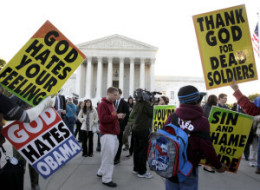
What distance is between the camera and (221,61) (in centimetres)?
308

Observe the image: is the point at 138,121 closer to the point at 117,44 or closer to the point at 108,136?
the point at 108,136

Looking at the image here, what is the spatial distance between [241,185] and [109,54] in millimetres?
38639

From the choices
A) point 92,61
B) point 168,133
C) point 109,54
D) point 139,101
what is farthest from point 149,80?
point 168,133

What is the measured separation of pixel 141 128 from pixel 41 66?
103 inches

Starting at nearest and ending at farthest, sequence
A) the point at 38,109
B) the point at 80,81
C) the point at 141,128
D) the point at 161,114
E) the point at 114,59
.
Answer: the point at 38,109 → the point at 141,128 → the point at 161,114 → the point at 114,59 → the point at 80,81

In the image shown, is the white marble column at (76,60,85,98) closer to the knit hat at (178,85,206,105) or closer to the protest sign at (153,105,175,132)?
the protest sign at (153,105,175,132)

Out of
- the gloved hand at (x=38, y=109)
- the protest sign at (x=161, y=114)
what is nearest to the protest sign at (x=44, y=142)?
the gloved hand at (x=38, y=109)

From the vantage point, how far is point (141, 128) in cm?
449

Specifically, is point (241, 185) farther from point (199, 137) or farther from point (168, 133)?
point (168, 133)

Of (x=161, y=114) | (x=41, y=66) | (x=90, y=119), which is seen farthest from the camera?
(x=90, y=119)

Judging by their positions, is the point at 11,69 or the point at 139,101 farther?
the point at 139,101

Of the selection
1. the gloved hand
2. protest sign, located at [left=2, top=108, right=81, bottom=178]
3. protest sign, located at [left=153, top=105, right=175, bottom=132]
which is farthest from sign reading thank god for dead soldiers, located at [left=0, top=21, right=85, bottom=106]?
protest sign, located at [left=153, top=105, right=175, bottom=132]

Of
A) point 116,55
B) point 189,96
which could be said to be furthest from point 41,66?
point 116,55

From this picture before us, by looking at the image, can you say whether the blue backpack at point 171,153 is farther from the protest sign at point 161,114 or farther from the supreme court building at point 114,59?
the supreme court building at point 114,59
